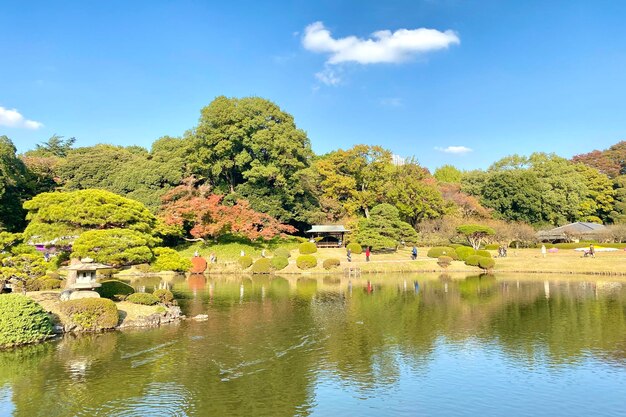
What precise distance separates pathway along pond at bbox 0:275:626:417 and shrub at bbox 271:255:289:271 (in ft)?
55.3

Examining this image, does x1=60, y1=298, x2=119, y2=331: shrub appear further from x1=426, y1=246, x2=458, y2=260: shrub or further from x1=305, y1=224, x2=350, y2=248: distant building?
x1=305, y1=224, x2=350, y2=248: distant building

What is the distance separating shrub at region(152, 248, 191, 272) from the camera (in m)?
20.9

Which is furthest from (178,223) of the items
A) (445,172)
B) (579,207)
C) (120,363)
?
(445,172)

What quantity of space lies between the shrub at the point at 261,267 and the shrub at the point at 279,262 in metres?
0.51

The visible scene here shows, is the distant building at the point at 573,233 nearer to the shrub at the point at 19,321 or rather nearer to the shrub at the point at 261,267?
the shrub at the point at 261,267

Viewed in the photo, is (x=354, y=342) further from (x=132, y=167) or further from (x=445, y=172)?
(x=445, y=172)

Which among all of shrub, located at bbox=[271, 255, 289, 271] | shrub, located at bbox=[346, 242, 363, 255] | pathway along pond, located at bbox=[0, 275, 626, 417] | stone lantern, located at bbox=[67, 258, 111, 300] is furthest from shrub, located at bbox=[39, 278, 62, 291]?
shrub, located at bbox=[346, 242, 363, 255]

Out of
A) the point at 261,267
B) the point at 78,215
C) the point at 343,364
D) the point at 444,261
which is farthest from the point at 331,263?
the point at 343,364

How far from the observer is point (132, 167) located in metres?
49.6

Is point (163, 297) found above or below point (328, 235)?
below

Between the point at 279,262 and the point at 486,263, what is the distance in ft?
59.0

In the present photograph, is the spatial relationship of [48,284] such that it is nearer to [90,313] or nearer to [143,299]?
[143,299]

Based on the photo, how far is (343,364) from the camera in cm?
1367

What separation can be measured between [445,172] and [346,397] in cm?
8611
